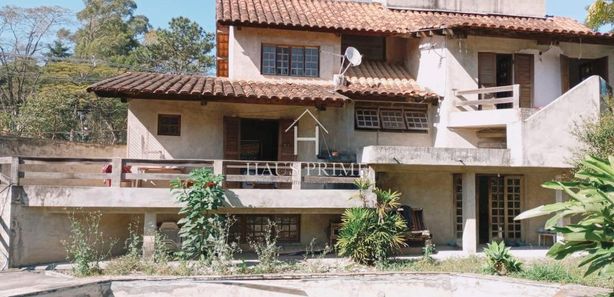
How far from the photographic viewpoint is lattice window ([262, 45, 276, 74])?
16094mm

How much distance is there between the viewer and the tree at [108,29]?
4106 centimetres

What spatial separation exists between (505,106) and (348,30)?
6.05 meters

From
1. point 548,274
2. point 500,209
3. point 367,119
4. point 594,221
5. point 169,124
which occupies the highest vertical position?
point 367,119

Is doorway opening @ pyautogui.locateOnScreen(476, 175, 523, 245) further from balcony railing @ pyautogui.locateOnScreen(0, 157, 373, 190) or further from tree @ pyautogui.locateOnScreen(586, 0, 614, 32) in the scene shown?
tree @ pyautogui.locateOnScreen(586, 0, 614, 32)

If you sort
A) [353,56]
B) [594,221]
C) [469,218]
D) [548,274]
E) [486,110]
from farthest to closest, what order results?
[353,56] → [486,110] → [469,218] → [548,274] → [594,221]

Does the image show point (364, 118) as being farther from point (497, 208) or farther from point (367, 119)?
point (497, 208)

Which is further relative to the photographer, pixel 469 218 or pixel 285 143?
pixel 285 143

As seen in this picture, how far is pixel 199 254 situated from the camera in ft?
37.4

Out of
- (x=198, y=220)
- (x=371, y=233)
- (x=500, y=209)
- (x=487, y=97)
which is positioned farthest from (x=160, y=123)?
(x=500, y=209)

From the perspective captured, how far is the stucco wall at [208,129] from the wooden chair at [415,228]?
246 centimetres

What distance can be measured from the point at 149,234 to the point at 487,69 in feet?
39.6

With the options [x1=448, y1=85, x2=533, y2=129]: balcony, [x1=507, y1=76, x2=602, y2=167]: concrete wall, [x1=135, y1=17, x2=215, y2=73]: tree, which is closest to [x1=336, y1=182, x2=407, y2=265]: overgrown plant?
[x1=507, y1=76, x2=602, y2=167]: concrete wall

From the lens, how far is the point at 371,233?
12.0m

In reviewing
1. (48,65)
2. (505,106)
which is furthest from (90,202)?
(48,65)
